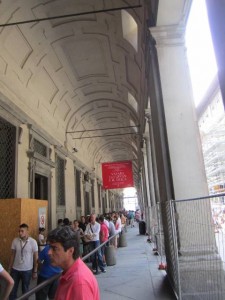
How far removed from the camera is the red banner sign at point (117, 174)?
59.7 ft

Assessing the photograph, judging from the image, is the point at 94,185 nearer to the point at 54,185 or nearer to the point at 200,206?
the point at 54,185

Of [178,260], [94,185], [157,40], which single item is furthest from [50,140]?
[94,185]

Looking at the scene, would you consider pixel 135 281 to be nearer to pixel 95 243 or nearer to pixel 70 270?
pixel 95 243

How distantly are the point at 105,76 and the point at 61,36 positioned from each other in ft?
11.2

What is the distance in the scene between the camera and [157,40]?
5.58 meters

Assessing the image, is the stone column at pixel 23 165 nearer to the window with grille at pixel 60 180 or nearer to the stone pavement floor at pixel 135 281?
the stone pavement floor at pixel 135 281

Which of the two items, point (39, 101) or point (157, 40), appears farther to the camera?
point (39, 101)

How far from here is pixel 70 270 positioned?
1789 mm

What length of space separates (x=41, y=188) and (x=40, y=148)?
1423 millimetres

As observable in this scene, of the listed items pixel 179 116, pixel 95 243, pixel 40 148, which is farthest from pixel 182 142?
pixel 40 148

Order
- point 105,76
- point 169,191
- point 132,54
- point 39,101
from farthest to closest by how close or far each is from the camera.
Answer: point 105,76 → point 39,101 → point 132,54 → point 169,191

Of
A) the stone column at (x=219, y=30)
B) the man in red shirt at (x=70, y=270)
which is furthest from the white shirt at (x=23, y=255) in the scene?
the stone column at (x=219, y=30)

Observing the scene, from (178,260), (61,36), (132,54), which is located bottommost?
(178,260)

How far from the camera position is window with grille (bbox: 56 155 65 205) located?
41.3 feet
